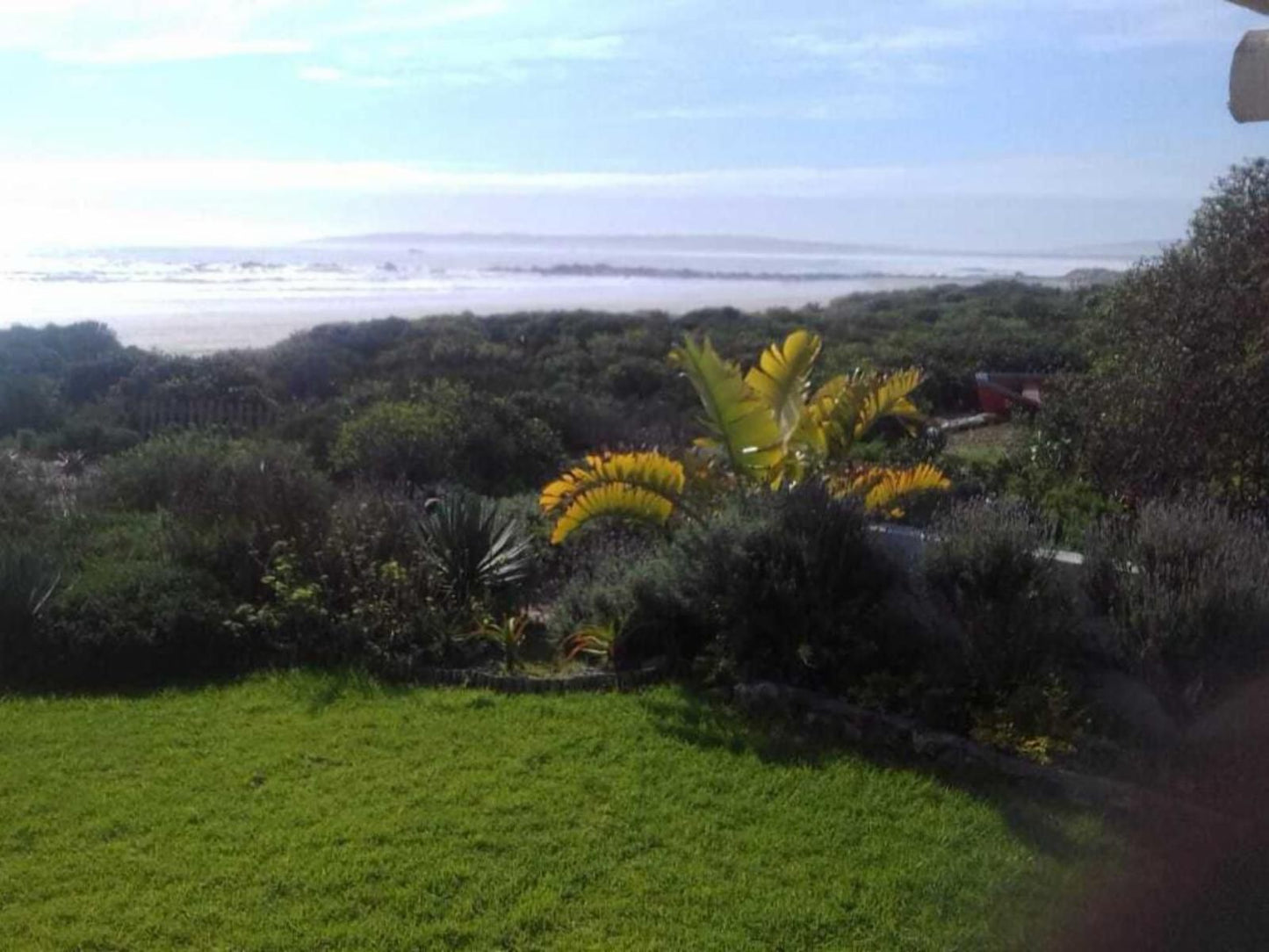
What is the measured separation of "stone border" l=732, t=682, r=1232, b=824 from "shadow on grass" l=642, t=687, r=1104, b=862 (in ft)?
0.14

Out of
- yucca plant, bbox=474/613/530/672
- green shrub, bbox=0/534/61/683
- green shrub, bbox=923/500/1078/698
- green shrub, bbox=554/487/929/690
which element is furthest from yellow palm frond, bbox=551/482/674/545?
green shrub, bbox=0/534/61/683

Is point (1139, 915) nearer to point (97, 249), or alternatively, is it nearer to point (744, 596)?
point (744, 596)

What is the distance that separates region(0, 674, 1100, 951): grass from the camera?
190 inches

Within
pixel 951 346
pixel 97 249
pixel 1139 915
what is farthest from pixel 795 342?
pixel 97 249

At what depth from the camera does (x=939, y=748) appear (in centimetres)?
630

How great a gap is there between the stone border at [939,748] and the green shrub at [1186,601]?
0.59 metres

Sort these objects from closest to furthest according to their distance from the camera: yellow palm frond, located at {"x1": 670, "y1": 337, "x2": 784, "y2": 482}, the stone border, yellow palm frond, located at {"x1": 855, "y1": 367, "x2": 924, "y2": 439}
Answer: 1. the stone border
2. yellow palm frond, located at {"x1": 670, "y1": 337, "x2": 784, "y2": 482}
3. yellow palm frond, located at {"x1": 855, "y1": 367, "x2": 924, "y2": 439}

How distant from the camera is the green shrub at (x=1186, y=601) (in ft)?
19.4

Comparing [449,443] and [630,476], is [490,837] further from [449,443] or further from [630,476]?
[449,443]

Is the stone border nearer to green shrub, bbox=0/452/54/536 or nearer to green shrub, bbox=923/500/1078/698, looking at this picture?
green shrub, bbox=923/500/1078/698

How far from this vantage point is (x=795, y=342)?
9.09 metres

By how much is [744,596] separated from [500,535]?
2.49 metres

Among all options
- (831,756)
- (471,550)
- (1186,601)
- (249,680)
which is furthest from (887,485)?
(249,680)

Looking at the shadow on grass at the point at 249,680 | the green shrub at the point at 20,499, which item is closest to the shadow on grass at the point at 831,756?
the shadow on grass at the point at 249,680
